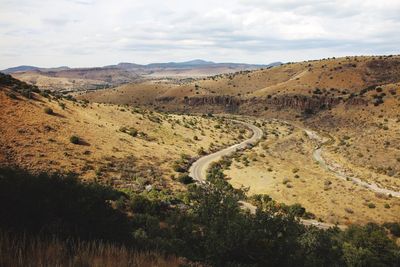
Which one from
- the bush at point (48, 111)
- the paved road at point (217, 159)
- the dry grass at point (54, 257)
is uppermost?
the dry grass at point (54, 257)

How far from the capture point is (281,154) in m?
85.0

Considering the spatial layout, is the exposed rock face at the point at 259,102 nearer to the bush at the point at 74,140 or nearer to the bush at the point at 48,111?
the bush at the point at 74,140

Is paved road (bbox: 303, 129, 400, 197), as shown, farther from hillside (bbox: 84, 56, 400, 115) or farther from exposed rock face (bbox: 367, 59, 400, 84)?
exposed rock face (bbox: 367, 59, 400, 84)

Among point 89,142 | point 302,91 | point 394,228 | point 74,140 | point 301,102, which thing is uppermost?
point 302,91

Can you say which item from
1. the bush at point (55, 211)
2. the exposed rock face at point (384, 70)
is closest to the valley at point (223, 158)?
the bush at point (55, 211)

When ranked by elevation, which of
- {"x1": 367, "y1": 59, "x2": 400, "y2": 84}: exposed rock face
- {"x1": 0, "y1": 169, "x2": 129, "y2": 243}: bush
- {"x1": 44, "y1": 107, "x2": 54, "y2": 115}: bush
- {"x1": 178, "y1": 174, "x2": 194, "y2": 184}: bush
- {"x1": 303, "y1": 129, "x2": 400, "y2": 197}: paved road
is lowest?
{"x1": 303, "y1": 129, "x2": 400, "y2": 197}: paved road

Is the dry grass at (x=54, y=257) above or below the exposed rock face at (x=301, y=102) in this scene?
above

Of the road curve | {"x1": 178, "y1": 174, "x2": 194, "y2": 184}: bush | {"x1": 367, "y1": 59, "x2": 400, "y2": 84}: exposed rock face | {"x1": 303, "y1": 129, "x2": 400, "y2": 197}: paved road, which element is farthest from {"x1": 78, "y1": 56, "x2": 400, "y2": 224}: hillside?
{"x1": 178, "y1": 174, "x2": 194, "y2": 184}: bush

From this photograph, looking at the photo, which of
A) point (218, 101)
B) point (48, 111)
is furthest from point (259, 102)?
point (48, 111)

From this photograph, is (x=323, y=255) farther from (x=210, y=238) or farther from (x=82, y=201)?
(x=82, y=201)

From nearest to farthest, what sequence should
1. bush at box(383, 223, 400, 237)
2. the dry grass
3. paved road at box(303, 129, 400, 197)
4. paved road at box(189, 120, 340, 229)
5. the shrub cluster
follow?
the dry grass < the shrub cluster < bush at box(383, 223, 400, 237) < paved road at box(189, 120, 340, 229) < paved road at box(303, 129, 400, 197)

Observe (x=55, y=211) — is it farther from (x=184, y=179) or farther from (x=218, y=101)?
(x=218, y=101)

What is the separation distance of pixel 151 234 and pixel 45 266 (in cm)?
1626

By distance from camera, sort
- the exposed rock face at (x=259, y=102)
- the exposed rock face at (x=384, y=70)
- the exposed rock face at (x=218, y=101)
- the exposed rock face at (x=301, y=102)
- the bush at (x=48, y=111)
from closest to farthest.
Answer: the bush at (x=48, y=111), the exposed rock face at (x=301, y=102), the exposed rock face at (x=259, y=102), the exposed rock face at (x=384, y=70), the exposed rock face at (x=218, y=101)
